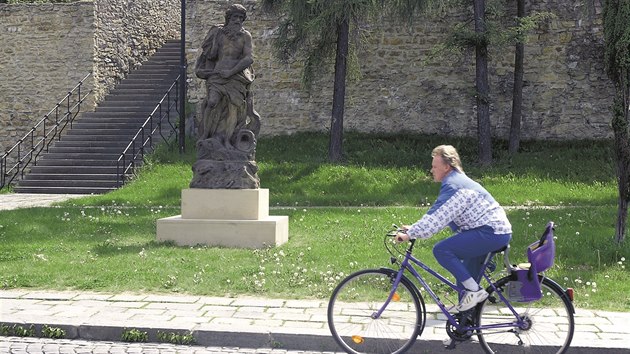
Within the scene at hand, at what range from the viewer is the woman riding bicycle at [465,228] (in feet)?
15.9

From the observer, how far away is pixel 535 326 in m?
5.01

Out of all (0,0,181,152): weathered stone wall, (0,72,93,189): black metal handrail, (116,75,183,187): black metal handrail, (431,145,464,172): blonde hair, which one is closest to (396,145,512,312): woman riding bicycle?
(431,145,464,172): blonde hair

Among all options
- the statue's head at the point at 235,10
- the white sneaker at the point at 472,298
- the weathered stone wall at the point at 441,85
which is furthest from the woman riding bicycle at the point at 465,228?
the weathered stone wall at the point at 441,85

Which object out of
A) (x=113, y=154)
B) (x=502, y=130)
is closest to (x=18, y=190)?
(x=113, y=154)

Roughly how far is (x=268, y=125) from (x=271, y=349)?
16.5m

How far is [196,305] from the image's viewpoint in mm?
6410

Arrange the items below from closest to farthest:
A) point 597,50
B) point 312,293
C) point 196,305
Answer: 1. point 196,305
2. point 312,293
3. point 597,50

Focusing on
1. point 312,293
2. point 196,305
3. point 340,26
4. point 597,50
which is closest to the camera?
point 196,305

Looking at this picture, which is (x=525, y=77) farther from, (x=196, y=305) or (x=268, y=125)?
(x=196, y=305)

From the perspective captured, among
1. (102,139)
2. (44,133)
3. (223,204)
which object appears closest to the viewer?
(223,204)

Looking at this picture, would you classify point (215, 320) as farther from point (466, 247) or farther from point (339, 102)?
point (339, 102)

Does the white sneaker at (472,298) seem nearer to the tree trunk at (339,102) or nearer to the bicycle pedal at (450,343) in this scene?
the bicycle pedal at (450,343)

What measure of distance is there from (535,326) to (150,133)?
1642 centimetres

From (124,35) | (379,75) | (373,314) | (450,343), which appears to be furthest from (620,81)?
(124,35)
